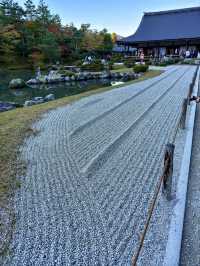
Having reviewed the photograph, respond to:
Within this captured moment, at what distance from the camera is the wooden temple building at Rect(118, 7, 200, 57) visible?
103 feet

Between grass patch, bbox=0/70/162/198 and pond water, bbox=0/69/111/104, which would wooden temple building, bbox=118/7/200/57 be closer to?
pond water, bbox=0/69/111/104

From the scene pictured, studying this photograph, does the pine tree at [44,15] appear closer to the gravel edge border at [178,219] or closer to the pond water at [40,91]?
the pond water at [40,91]

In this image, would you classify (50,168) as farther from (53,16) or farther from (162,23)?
(53,16)

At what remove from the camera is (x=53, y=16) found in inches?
1705

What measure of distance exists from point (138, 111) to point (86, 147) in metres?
3.54

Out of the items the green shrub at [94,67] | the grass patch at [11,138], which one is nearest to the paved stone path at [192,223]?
the grass patch at [11,138]

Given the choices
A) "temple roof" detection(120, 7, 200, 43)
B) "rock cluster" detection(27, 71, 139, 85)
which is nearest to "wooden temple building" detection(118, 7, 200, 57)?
"temple roof" detection(120, 7, 200, 43)

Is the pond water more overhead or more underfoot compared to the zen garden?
more overhead

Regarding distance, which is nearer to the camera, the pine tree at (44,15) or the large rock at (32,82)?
the large rock at (32,82)

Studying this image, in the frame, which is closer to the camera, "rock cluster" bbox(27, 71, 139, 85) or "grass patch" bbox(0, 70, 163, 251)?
"grass patch" bbox(0, 70, 163, 251)

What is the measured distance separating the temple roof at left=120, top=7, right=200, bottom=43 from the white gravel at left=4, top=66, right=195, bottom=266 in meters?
28.8

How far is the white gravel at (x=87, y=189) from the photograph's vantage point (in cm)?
241

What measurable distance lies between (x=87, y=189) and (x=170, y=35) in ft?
110

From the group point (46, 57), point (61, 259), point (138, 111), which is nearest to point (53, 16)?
point (46, 57)
